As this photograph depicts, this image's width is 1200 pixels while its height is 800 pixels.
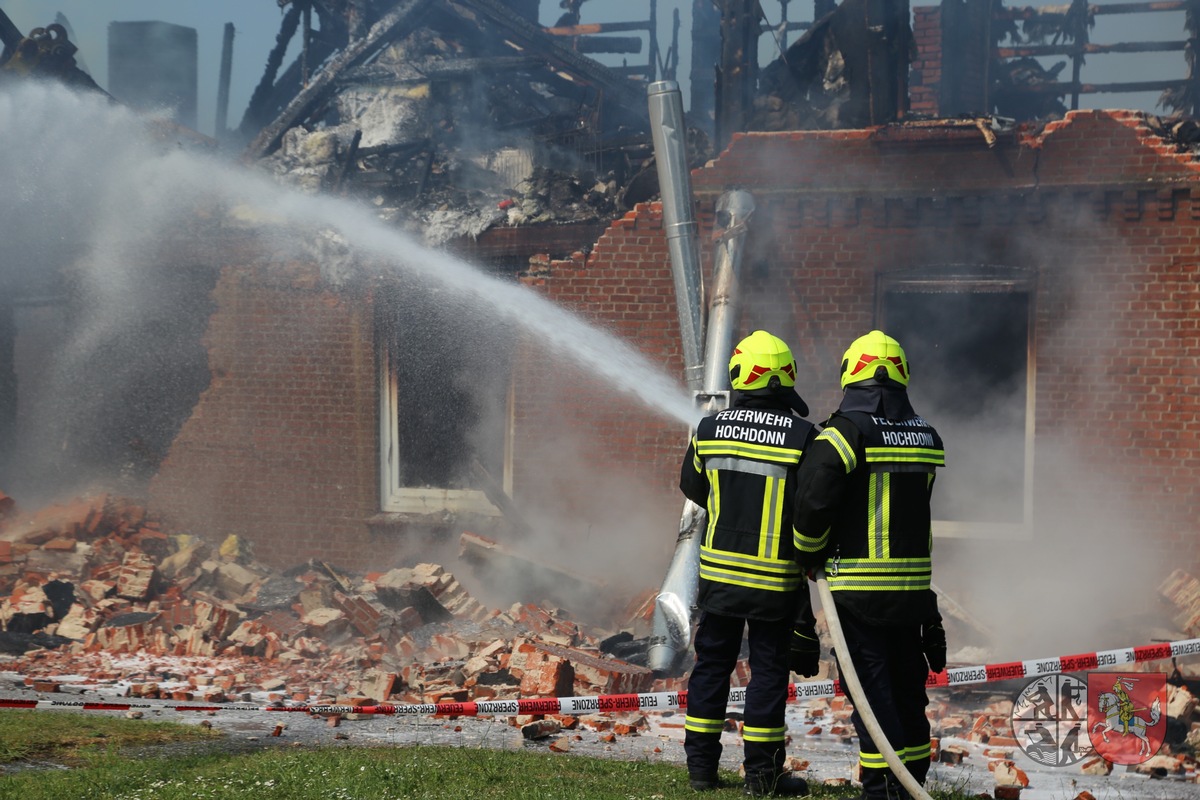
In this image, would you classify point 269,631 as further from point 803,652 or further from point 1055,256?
point 1055,256

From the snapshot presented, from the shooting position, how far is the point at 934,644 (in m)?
4.39

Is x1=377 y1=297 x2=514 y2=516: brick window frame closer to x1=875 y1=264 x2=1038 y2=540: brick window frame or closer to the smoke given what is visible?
the smoke

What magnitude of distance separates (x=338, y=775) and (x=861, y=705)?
208 cm

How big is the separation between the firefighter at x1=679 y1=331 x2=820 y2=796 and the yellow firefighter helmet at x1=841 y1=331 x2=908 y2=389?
0.31m

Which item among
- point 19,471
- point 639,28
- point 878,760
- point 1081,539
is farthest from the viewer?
point 639,28

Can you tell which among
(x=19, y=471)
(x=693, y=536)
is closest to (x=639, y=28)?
(x=19, y=471)

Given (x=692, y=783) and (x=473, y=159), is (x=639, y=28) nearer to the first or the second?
(x=473, y=159)

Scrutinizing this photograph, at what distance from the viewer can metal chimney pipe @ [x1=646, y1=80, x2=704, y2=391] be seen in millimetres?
9188

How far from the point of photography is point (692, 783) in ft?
15.5

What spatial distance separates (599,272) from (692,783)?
622cm

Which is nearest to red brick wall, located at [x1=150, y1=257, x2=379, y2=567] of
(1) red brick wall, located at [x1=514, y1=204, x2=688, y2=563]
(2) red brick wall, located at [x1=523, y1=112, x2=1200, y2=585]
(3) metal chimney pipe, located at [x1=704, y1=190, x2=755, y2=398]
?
(1) red brick wall, located at [x1=514, y1=204, x2=688, y2=563]

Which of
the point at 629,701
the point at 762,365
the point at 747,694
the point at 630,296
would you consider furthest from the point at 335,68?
the point at 747,694

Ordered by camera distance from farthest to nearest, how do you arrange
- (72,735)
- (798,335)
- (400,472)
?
(400,472), (798,335), (72,735)

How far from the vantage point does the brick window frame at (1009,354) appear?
9359 mm
